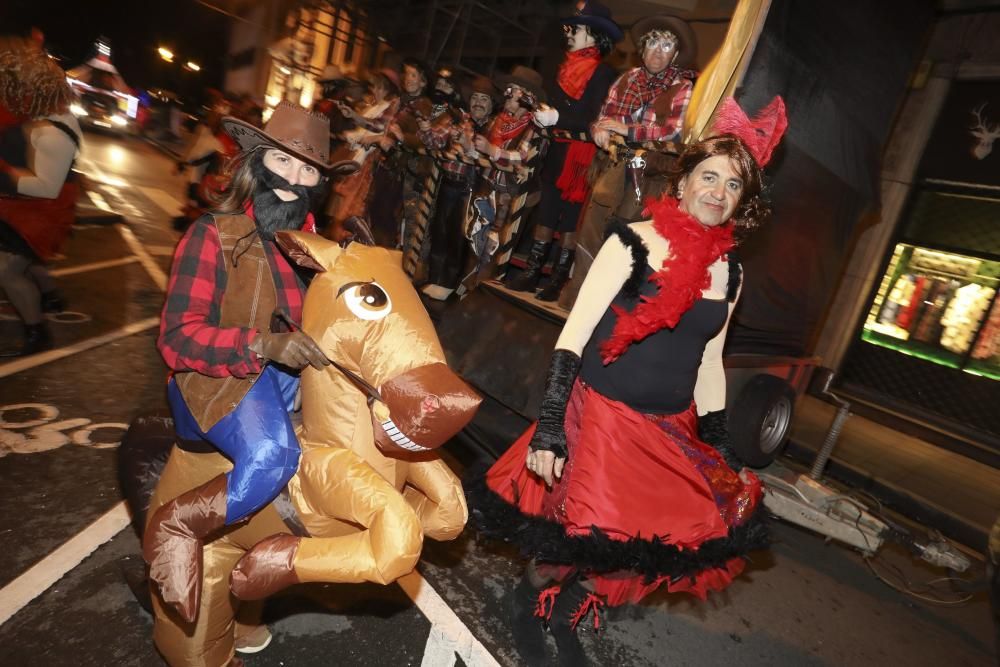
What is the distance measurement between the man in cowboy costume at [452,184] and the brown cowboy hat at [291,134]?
3.98 metres

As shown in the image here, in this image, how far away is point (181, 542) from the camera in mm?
1500

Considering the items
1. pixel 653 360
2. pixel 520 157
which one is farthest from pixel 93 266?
pixel 653 360

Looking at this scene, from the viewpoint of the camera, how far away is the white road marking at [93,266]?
5961 mm

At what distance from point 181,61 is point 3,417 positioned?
3634 cm

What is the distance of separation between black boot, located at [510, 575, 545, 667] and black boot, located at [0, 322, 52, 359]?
12.6 ft

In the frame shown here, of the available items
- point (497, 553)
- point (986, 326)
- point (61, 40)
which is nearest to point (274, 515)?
point (497, 553)

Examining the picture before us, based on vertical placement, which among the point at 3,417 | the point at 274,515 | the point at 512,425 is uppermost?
the point at 274,515

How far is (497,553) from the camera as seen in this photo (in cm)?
329

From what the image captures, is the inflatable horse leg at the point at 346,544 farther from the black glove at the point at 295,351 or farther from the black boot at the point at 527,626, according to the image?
the black boot at the point at 527,626

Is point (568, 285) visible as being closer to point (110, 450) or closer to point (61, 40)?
point (110, 450)

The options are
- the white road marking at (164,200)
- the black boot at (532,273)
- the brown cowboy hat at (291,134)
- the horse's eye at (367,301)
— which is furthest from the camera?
the white road marking at (164,200)

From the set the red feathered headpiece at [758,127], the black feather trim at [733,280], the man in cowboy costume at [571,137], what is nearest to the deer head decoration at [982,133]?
the man in cowboy costume at [571,137]

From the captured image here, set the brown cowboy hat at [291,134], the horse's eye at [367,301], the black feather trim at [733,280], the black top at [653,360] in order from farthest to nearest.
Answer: the black feather trim at [733,280], the black top at [653,360], the brown cowboy hat at [291,134], the horse's eye at [367,301]

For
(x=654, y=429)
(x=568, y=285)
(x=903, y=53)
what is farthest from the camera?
(x=903, y=53)
